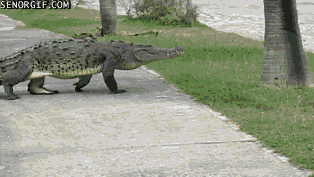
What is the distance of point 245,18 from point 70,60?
15349mm

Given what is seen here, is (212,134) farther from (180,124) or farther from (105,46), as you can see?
(105,46)

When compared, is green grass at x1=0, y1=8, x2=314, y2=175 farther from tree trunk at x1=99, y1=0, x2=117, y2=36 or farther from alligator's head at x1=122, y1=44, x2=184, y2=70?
tree trunk at x1=99, y1=0, x2=117, y2=36

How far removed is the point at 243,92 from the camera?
6.33 metres

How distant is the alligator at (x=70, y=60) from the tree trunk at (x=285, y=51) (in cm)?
180

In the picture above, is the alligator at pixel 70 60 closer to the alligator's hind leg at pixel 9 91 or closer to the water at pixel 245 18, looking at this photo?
the alligator's hind leg at pixel 9 91

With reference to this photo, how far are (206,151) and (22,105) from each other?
122 inches

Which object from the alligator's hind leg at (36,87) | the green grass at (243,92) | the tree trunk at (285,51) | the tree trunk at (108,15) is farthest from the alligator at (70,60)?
the tree trunk at (108,15)

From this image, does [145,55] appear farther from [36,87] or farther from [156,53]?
[36,87]

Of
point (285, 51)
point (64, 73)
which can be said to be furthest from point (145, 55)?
point (285, 51)

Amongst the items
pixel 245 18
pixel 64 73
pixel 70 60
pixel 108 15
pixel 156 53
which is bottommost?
pixel 64 73

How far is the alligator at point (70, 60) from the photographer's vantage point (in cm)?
604

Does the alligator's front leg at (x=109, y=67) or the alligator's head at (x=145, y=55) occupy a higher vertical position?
the alligator's head at (x=145, y=55)

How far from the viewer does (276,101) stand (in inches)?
232

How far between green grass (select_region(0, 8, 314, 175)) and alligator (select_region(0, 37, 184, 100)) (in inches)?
40.9
